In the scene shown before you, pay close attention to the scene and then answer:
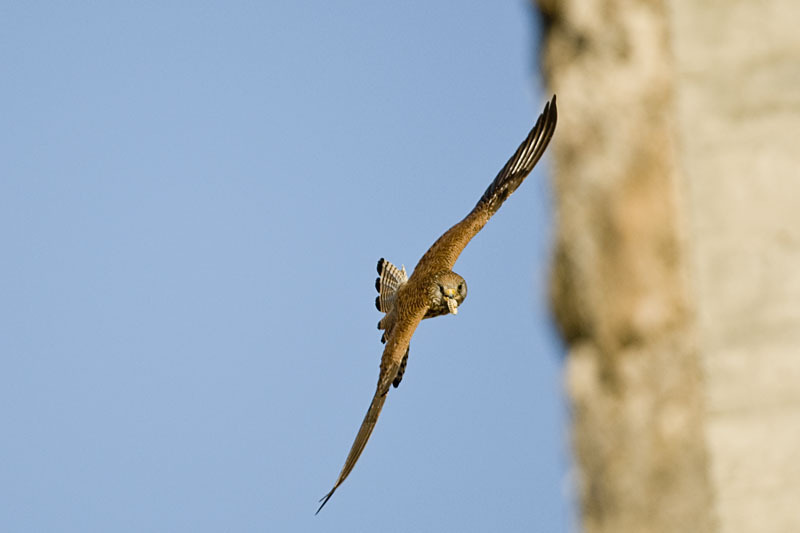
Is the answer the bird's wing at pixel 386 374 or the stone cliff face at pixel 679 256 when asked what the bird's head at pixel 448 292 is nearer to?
the bird's wing at pixel 386 374

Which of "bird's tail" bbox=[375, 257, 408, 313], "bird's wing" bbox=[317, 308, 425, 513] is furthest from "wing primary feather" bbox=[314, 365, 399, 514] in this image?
"bird's tail" bbox=[375, 257, 408, 313]

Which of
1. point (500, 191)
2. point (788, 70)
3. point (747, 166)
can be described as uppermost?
point (500, 191)

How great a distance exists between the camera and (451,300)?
7.42 m

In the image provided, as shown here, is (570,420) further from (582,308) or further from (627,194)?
(627,194)

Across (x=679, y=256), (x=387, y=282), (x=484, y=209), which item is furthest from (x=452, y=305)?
(x=679, y=256)

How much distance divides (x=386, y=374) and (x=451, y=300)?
2.82 feet

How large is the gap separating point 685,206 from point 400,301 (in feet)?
17.9

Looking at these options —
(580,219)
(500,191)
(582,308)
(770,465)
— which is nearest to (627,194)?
(580,219)

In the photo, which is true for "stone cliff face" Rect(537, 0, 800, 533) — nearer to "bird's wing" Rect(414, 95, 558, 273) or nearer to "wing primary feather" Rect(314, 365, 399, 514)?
"wing primary feather" Rect(314, 365, 399, 514)

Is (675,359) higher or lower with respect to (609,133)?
lower

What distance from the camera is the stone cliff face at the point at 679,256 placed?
231cm

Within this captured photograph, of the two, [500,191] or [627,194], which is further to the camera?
[500,191]

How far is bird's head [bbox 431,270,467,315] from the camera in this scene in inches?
291

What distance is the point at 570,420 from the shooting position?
2.34m
